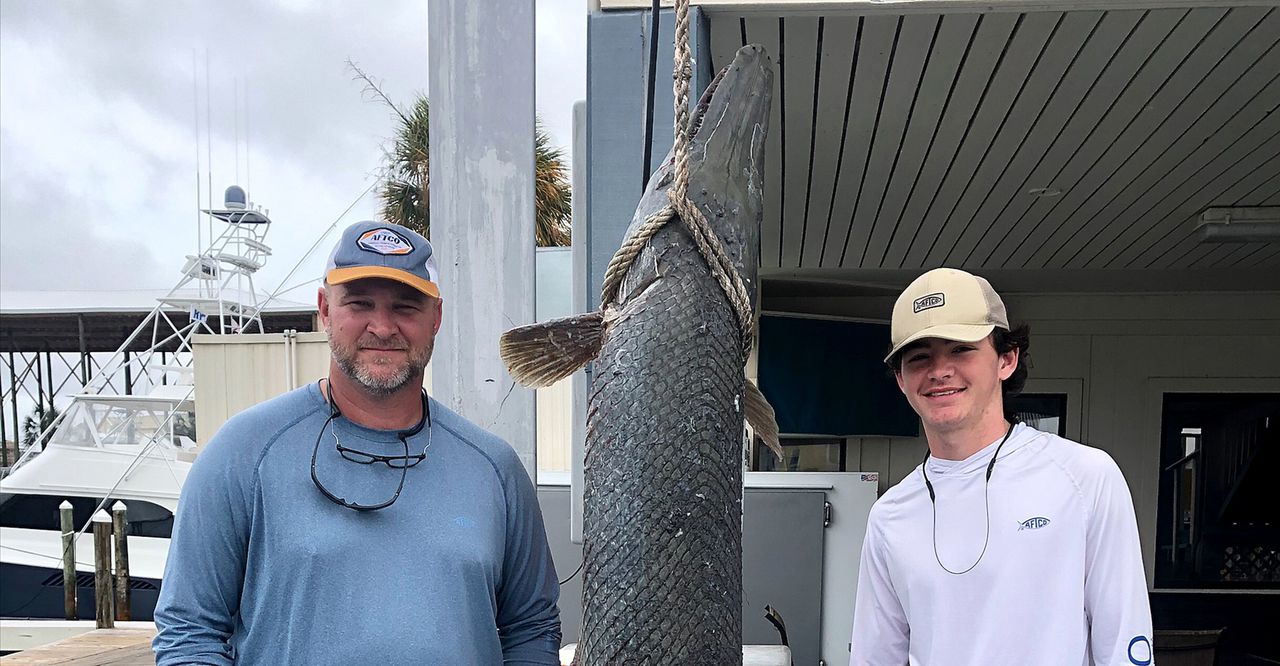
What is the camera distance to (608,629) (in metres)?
1.35

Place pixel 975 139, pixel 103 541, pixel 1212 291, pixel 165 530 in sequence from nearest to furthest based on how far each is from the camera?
1. pixel 975 139
2. pixel 1212 291
3. pixel 103 541
4. pixel 165 530

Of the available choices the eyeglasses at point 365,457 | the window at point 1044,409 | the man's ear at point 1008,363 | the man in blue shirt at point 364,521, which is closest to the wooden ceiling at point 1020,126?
the man's ear at point 1008,363

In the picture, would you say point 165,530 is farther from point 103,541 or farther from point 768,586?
point 768,586

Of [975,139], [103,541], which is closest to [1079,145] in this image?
[975,139]

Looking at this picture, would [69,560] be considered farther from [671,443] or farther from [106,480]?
[671,443]

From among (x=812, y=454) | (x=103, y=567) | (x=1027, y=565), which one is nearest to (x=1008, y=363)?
(x=1027, y=565)

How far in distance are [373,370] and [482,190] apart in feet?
1.70

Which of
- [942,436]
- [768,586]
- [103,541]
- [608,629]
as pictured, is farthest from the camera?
[103,541]

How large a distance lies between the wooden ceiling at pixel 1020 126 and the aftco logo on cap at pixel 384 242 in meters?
1.19

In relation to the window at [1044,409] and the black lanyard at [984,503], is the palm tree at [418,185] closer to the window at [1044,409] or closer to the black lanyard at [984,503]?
the window at [1044,409]

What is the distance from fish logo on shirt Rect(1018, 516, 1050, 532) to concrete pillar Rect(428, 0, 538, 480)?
1.10 m

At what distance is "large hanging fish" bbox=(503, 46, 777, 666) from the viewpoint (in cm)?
133

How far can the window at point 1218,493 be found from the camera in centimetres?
686

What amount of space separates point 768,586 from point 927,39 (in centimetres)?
346
